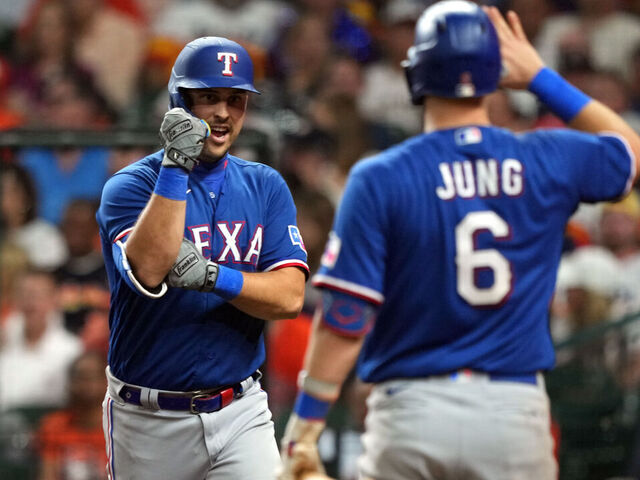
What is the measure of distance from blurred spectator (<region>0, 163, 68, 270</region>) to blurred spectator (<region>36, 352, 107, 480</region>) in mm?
793

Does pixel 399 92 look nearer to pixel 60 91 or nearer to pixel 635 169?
pixel 60 91

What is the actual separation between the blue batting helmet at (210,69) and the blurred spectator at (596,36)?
588 cm

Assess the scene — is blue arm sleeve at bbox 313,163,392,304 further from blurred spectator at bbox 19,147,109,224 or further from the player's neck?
blurred spectator at bbox 19,147,109,224

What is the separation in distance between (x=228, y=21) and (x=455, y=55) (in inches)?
253

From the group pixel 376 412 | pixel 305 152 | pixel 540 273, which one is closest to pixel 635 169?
pixel 540 273

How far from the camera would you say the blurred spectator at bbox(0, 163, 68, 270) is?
6375mm

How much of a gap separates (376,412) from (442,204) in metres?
0.58

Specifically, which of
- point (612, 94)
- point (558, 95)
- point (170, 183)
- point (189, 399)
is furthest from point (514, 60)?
point (612, 94)

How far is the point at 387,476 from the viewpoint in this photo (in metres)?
2.66

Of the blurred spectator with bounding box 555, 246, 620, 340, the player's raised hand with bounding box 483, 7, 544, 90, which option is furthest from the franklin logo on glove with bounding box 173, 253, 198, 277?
the blurred spectator with bounding box 555, 246, 620, 340

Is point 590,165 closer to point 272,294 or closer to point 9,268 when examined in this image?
point 272,294

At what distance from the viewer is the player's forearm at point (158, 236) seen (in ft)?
9.66

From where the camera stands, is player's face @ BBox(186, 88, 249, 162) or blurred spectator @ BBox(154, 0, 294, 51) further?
blurred spectator @ BBox(154, 0, 294, 51)

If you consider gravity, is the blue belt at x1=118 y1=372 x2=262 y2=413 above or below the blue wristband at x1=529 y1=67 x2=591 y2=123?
below
